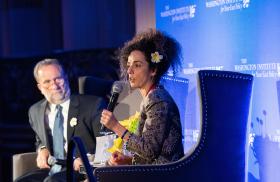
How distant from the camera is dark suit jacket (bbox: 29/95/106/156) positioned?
3.69 metres

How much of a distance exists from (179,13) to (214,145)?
1.31 meters

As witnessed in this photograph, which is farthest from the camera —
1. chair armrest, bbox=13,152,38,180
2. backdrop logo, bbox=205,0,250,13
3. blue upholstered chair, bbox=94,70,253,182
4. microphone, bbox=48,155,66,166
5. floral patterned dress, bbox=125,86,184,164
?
chair armrest, bbox=13,152,38,180

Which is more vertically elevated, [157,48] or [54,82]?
[157,48]

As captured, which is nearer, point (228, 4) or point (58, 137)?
point (228, 4)

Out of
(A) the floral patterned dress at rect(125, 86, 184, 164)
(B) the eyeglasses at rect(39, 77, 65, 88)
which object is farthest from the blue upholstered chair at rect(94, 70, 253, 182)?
(B) the eyeglasses at rect(39, 77, 65, 88)

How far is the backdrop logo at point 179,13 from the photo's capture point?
11.5ft

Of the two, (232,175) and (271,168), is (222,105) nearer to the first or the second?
(232,175)

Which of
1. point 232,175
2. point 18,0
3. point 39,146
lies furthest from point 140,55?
point 18,0

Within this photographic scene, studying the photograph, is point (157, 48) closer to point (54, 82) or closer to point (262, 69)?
point (262, 69)

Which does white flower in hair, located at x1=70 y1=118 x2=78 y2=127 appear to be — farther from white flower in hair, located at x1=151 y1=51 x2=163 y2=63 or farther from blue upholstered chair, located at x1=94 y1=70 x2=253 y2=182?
blue upholstered chair, located at x1=94 y1=70 x2=253 y2=182

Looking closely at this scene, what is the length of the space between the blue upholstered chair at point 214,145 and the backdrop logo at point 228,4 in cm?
57

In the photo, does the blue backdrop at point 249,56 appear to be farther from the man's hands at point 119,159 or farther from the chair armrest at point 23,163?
the chair armrest at point 23,163

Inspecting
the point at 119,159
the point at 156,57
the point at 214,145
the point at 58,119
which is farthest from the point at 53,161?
the point at 214,145

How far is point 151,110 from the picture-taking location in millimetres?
2680
